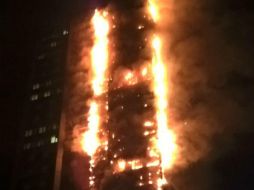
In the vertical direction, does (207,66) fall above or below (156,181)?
above

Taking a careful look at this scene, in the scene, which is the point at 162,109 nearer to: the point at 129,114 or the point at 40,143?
the point at 129,114

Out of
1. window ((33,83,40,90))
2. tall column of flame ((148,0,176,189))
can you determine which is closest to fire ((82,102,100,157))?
tall column of flame ((148,0,176,189))

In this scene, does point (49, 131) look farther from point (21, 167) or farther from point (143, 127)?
point (143, 127)

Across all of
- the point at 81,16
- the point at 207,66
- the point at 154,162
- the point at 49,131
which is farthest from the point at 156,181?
the point at 49,131

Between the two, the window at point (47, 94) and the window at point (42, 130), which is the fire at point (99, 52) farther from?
the window at point (47, 94)

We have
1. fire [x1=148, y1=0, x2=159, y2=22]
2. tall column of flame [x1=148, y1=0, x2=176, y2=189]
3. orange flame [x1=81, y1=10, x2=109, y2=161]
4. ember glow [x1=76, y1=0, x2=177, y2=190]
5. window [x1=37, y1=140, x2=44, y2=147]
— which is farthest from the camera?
window [x1=37, y1=140, x2=44, y2=147]

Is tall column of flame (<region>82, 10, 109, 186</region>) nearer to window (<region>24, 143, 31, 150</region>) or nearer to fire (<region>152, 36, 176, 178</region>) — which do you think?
fire (<region>152, 36, 176, 178</region>)
